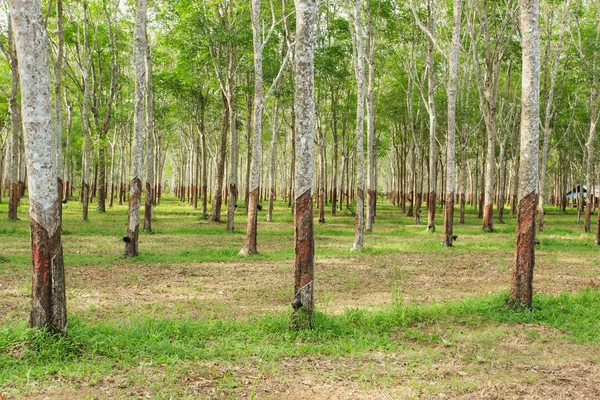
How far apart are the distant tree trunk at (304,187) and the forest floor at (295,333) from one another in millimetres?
373

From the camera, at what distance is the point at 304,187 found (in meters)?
6.81

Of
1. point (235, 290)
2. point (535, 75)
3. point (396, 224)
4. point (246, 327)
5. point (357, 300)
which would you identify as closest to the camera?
point (246, 327)

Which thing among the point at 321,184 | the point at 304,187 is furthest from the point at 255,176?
the point at 321,184

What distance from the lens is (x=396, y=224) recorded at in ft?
79.3

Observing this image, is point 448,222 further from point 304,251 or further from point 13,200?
point 13,200

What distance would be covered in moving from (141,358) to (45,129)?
2.87 metres

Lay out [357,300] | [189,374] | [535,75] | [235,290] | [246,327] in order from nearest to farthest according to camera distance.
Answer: [189,374] < [246,327] < [535,75] < [357,300] < [235,290]

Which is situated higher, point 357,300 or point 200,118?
point 200,118

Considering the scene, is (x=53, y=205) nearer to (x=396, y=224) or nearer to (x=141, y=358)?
(x=141, y=358)

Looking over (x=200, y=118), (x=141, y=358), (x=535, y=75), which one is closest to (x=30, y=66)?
(x=141, y=358)

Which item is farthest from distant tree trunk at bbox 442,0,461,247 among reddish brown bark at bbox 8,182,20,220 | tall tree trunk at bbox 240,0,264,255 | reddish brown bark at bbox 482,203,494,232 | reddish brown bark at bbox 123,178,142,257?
reddish brown bark at bbox 8,182,20,220

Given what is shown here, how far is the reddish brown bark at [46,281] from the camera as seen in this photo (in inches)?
221

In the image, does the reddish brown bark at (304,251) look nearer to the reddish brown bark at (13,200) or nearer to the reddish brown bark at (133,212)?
the reddish brown bark at (133,212)

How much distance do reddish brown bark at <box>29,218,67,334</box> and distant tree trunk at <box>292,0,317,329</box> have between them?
9.59 ft
